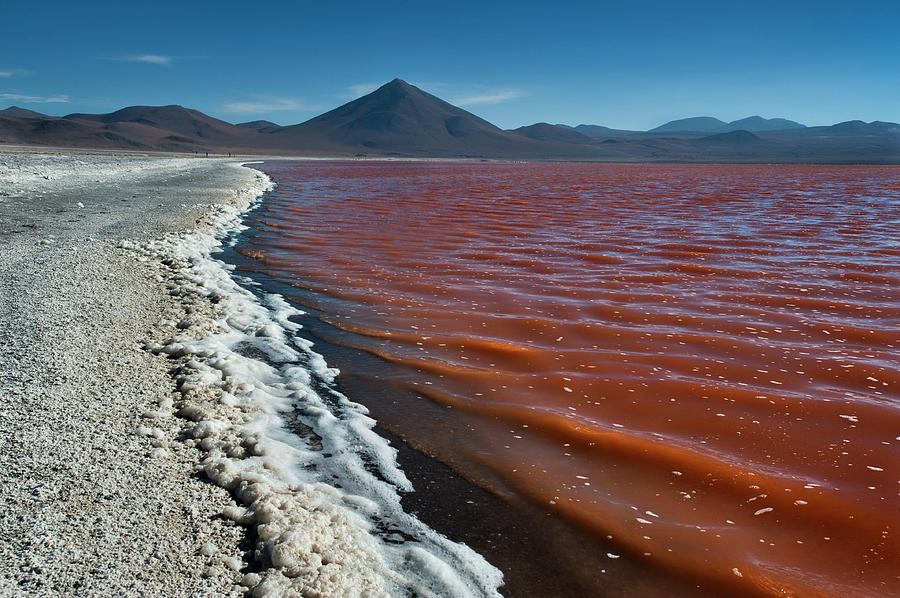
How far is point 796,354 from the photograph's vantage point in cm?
433

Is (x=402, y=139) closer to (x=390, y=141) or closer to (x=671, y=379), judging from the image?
(x=390, y=141)

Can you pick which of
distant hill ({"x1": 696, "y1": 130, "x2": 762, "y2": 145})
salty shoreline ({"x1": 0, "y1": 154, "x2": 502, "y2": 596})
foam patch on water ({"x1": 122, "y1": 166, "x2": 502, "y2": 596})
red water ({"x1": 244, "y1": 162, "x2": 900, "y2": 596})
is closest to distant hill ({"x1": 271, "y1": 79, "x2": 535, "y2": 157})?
distant hill ({"x1": 696, "y1": 130, "x2": 762, "y2": 145})

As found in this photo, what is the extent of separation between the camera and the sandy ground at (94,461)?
2010mm

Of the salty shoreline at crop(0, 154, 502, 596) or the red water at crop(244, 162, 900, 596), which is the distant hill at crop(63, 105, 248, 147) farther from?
the salty shoreline at crop(0, 154, 502, 596)

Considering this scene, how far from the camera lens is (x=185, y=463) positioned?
2.72 m

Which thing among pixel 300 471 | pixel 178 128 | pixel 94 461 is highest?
pixel 178 128

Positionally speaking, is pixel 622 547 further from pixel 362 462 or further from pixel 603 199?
pixel 603 199

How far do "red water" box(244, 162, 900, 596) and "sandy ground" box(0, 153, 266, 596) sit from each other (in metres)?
1.18

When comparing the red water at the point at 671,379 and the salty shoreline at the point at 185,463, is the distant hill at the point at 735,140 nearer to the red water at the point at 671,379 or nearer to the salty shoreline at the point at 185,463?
the red water at the point at 671,379

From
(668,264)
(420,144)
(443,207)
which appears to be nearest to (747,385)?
(668,264)

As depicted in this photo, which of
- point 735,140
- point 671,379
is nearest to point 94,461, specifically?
point 671,379

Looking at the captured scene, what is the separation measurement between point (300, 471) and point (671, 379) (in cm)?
226

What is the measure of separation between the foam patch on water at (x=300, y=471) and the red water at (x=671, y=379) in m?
0.42

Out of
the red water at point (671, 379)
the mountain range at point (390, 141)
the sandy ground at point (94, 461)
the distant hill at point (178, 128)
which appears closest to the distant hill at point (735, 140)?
the mountain range at point (390, 141)
